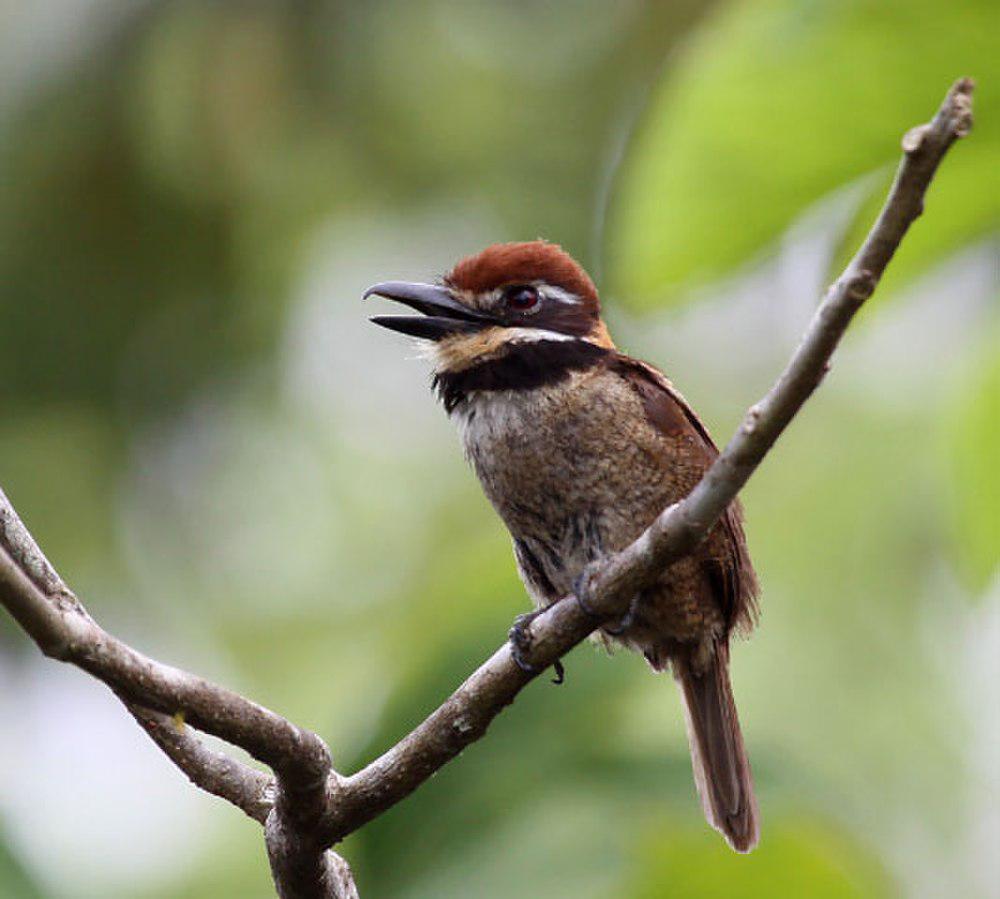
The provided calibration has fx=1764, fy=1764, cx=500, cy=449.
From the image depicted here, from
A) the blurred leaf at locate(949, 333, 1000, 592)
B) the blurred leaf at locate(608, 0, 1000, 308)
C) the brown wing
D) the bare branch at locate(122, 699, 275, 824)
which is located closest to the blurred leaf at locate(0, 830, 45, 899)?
the bare branch at locate(122, 699, 275, 824)

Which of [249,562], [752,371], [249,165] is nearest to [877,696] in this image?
[752,371]

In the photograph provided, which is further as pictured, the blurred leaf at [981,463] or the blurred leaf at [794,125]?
the blurred leaf at [981,463]

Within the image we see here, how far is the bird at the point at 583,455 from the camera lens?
3330mm

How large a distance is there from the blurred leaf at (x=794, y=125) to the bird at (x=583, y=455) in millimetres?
929

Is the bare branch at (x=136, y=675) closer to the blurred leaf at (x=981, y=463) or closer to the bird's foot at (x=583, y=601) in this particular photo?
the bird's foot at (x=583, y=601)

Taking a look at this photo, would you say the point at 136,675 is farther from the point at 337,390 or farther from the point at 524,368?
the point at 337,390

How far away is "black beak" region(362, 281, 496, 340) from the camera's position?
3451mm

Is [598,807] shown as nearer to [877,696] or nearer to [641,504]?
[641,504]

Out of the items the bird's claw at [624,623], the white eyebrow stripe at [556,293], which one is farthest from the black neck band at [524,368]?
the bird's claw at [624,623]

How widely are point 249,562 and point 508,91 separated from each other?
2154mm

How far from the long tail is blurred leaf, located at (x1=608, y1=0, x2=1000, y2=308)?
142 centimetres

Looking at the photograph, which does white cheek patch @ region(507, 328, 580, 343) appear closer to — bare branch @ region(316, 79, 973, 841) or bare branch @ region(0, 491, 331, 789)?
bare branch @ region(316, 79, 973, 841)

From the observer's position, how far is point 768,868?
140 inches

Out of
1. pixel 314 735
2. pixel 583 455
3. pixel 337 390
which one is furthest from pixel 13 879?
pixel 337 390
